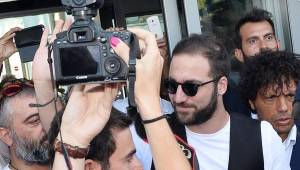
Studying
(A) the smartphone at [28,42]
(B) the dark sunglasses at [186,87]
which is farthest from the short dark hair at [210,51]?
(A) the smartphone at [28,42]

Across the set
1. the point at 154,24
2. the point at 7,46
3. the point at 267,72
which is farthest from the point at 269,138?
the point at 154,24

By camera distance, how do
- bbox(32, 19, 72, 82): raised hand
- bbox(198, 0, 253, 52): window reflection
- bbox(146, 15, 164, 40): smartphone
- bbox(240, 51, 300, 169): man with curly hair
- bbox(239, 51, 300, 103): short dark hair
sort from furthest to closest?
bbox(198, 0, 253, 52): window reflection → bbox(146, 15, 164, 40): smartphone → bbox(239, 51, 300, 103): short dark hair → bbox(240, 51, 300, 169): man with curly hair → bbox(32, 19, 72, 82): raised hand

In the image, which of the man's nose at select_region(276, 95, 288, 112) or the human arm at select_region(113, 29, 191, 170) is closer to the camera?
the human arm at select_region(113, 29, 191, 170)

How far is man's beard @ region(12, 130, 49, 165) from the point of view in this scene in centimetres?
231

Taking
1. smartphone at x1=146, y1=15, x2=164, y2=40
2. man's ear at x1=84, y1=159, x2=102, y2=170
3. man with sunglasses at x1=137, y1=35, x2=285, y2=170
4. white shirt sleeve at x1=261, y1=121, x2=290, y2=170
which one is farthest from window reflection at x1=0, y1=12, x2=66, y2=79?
man's ear at x1=84, y1=159, x2=102, y2=170

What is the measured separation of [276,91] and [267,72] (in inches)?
5.1

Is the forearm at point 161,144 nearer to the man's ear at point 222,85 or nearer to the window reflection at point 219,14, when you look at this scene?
the man's ear at point 222,85

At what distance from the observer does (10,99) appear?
2.49 m

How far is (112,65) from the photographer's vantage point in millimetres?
1539

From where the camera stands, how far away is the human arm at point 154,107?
1.54m

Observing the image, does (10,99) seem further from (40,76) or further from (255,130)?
(255,130)

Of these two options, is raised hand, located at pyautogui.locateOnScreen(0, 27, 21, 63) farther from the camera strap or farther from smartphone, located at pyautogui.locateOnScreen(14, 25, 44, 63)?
the camera strap

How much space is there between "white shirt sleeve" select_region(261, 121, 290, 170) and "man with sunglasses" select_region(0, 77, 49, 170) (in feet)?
2.87

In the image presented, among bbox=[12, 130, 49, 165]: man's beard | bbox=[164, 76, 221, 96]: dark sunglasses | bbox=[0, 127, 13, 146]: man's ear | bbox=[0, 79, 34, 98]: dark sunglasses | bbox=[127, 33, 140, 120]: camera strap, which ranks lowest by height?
bbox=[12, 130, 49, 165]: man's beard
